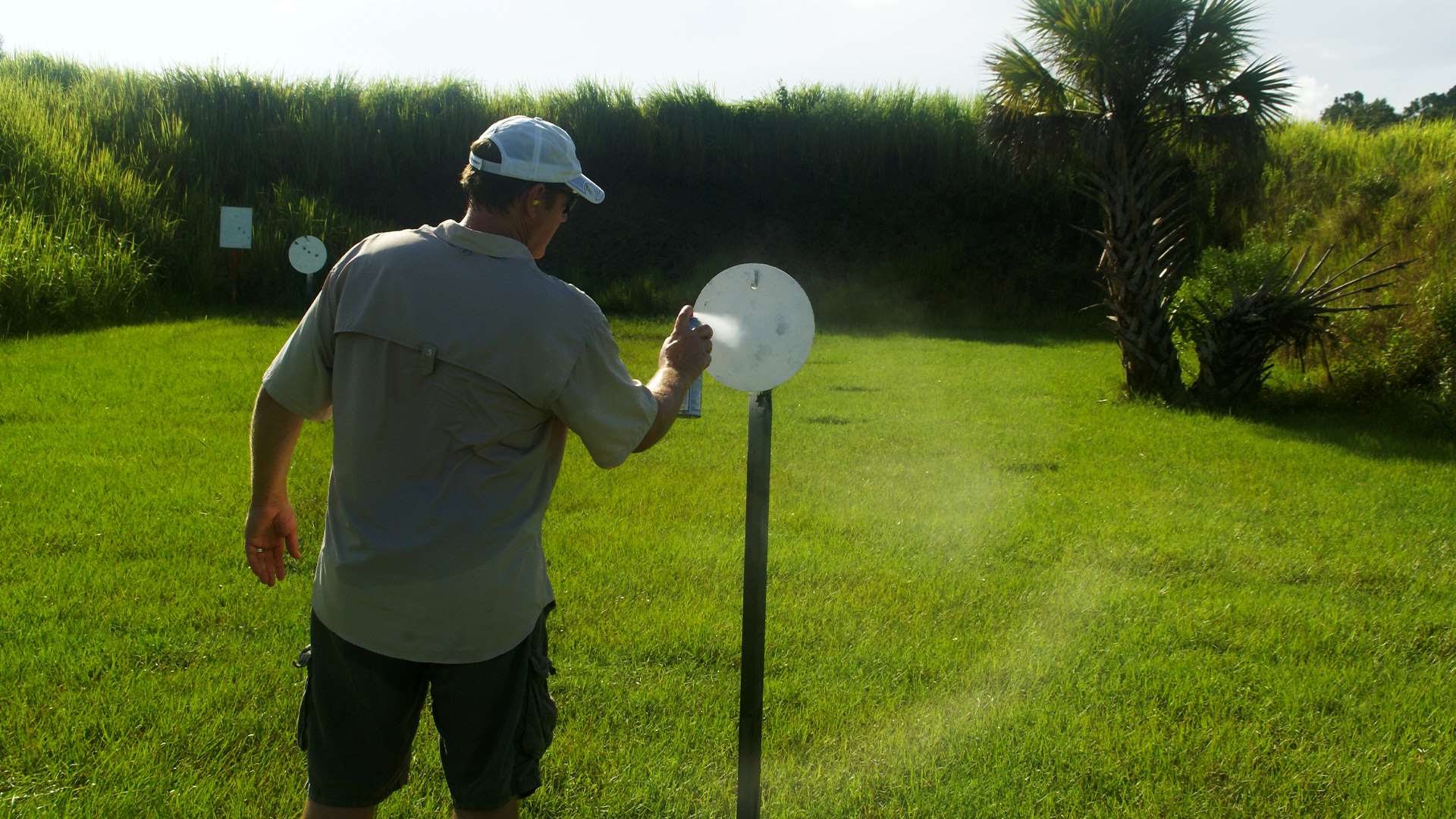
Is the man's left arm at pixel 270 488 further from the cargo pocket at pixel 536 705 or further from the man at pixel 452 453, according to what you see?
the cargo pocket at pixel 536 705

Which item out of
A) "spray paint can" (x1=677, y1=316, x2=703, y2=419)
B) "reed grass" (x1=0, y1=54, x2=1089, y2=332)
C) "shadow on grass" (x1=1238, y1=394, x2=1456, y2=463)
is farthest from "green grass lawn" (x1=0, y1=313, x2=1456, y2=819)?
"reed grass" (x1=0, y1=54, x2=1089, y2=332)

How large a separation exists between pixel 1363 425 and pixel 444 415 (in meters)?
9.91

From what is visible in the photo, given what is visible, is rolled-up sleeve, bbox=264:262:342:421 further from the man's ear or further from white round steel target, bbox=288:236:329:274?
white round steel target, bbox=288:236:329:274

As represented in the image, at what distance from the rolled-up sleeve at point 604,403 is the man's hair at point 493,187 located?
31cm

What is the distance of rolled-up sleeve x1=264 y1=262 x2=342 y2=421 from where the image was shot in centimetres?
222

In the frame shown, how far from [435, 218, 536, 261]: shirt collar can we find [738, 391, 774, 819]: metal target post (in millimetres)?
692

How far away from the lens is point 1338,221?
13445mm

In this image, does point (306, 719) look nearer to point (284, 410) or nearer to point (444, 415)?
point (284, 410)

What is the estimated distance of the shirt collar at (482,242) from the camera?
2.16 meters

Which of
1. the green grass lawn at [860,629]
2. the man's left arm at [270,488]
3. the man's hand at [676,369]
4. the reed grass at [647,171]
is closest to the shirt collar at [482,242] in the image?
the man's hand at [676,369]

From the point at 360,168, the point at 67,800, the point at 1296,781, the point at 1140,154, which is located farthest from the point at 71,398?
the point at 360,168

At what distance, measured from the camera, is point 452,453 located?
2152 mm

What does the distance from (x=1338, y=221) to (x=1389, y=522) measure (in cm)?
837

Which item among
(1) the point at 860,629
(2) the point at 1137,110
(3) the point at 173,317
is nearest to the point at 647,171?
(3) the point at 173,317
